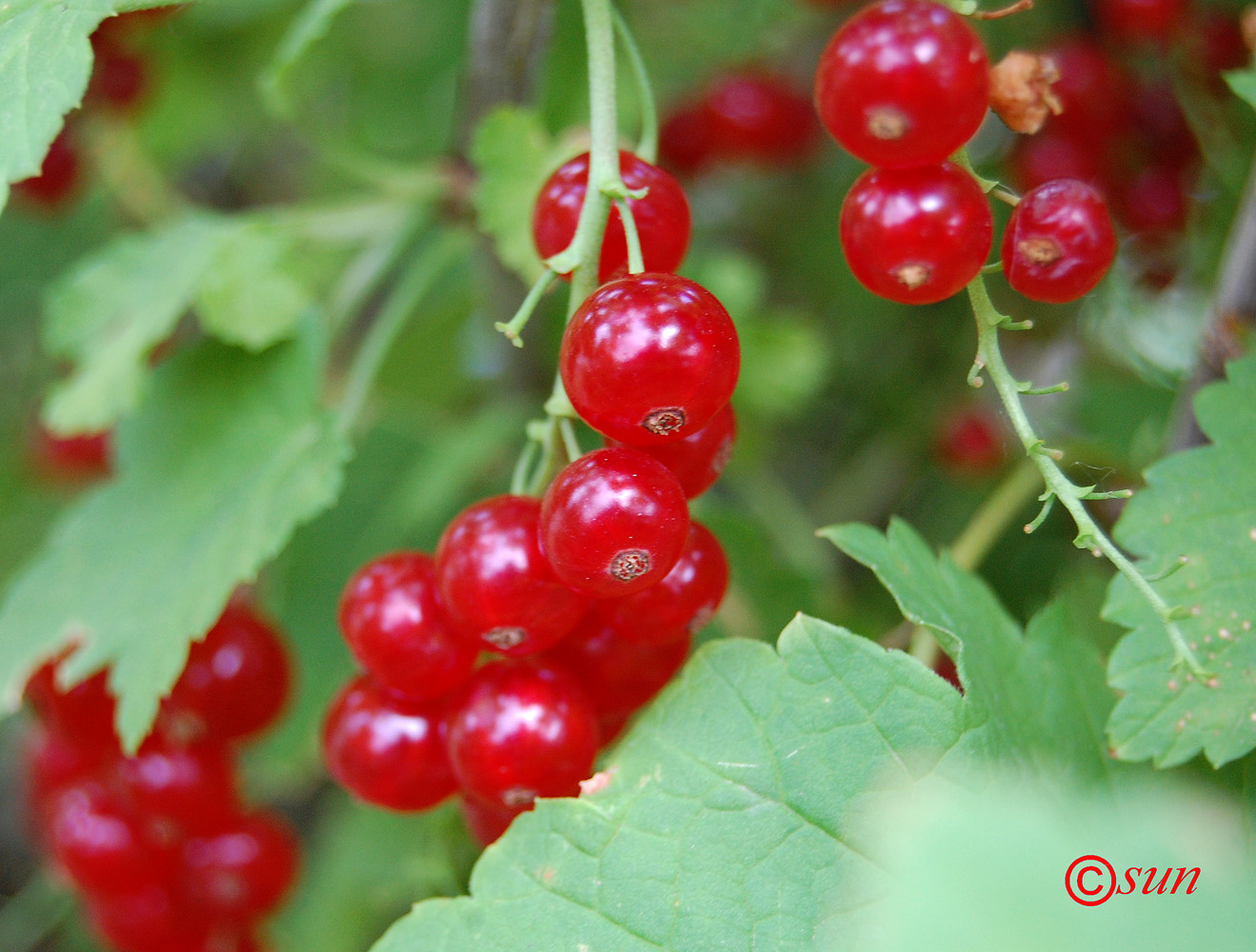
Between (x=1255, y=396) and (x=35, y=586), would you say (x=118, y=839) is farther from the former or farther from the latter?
(x=1255, y=396)

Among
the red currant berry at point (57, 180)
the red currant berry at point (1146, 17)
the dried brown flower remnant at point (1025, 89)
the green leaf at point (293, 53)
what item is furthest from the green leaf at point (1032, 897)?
the red currant berry at point (57, 180)

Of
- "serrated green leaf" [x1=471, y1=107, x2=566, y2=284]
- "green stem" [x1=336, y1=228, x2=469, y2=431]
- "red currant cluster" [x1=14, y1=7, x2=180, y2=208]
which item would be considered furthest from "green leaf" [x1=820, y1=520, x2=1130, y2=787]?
"red currant cluster" [x1=14, y1=7, x2=180, y2=208]

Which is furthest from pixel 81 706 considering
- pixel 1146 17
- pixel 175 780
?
pixel 1146 17

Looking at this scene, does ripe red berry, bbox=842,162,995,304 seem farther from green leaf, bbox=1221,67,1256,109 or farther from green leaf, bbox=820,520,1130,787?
green leaf, bbox=1221,67,1256,109

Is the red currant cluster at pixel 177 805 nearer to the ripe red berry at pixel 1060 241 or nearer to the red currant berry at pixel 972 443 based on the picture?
the ripe red berry at pixel 1060 241

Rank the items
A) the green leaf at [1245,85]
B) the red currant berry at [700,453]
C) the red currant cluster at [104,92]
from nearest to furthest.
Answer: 1. the red currant berry at [700,453]
2. the green leaf at [1245,85]
3. the red currant cluster at [104,92]

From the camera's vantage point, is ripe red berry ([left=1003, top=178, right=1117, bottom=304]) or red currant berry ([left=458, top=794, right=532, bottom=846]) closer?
ripe red berry ([left=1003, top=178, right=1117, bottom=304])
